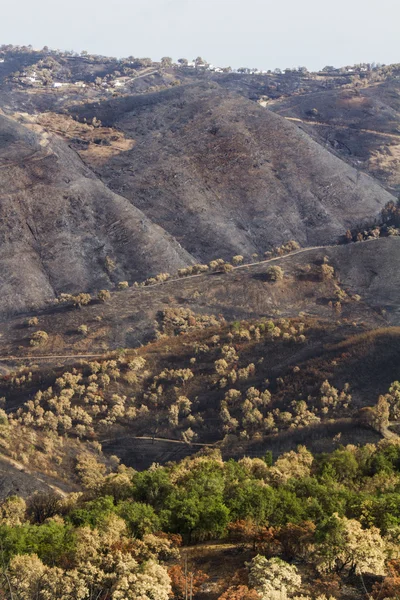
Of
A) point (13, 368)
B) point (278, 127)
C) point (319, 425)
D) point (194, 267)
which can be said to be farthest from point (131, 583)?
point (278, 127)

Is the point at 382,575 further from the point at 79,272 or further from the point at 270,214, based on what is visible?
the point at 270,214

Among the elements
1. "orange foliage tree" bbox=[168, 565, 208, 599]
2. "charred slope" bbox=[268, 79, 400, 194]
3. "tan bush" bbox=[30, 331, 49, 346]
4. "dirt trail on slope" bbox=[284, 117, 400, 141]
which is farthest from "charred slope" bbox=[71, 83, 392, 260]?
"orange foliage tree" bbox=[168, 565, 208, 599]

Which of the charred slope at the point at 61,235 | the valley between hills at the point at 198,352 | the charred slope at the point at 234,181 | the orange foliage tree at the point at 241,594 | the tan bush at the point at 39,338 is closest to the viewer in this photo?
the orange foliage tree at the point at 241,594

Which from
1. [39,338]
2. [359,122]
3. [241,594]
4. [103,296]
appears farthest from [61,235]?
[359,122]

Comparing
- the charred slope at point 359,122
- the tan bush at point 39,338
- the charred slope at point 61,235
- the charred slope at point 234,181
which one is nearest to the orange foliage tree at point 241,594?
the tan bush at point 39,338

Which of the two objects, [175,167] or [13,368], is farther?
[175,167]

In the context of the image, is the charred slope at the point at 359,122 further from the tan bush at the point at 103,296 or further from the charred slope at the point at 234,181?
the tan bush at the point at 103,296
